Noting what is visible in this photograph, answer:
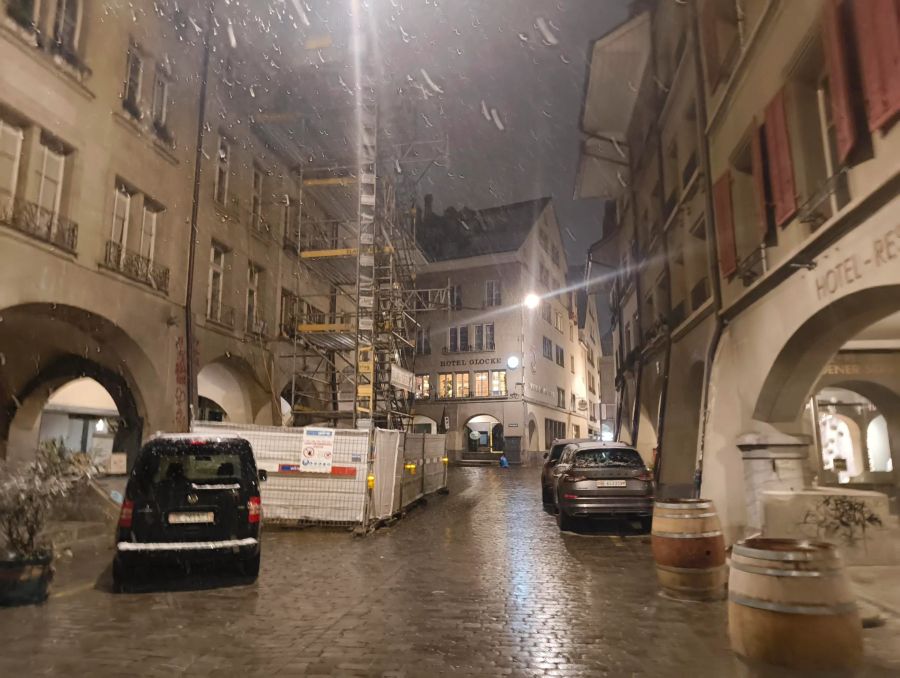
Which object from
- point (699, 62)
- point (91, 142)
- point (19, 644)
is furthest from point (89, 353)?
point (699, 62)

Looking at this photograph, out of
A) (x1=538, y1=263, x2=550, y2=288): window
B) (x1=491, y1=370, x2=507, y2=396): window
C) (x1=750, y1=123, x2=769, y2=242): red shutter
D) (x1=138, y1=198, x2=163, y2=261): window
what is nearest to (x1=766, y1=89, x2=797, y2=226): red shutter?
(x1=750, y1=123, x2=769, y2=242): red shutter

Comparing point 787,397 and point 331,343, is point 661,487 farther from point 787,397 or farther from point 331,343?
point 331,343

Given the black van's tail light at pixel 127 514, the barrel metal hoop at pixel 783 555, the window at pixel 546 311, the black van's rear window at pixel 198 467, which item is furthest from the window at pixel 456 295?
the barrel metal hoop at pixel 783 555

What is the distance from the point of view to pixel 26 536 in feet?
21.0

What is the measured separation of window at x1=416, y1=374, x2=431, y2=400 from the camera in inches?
1551

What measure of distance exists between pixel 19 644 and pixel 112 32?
1191cm

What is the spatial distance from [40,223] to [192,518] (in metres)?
6.99

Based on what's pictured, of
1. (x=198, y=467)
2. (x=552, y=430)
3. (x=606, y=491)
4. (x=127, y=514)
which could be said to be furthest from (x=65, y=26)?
(x=552, y=430)

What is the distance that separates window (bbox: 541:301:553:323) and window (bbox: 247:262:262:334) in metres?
26.3

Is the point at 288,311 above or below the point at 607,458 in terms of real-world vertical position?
above

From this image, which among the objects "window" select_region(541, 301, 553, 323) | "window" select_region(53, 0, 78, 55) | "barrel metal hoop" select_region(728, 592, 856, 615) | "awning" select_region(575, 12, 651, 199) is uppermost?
"awning" select_region(575, 12, 651, 199)

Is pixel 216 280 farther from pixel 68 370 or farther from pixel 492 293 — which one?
pixel 492 293

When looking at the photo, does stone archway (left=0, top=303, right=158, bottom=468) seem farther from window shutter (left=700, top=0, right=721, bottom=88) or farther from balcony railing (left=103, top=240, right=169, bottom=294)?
window shutter (left=700, top=0, right=721, bottom=88)

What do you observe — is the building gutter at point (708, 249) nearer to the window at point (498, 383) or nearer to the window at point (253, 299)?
the window at point (253, 299)
